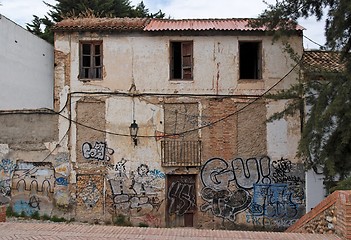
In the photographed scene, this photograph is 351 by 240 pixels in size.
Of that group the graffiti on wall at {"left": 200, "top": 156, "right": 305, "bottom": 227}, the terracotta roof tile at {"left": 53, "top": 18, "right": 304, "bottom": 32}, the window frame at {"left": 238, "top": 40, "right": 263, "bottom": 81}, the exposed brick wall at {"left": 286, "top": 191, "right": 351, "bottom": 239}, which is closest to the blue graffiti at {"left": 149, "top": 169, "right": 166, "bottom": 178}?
the graffiti on wall at {"left": 200, "top": 156, "right": 305, "bottom": 227}

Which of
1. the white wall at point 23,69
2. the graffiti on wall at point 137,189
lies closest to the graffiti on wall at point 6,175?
the white wall at point 23,69

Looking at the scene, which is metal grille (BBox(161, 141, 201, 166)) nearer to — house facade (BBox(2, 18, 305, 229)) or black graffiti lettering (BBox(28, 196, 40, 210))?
house facade (BBox(2, 18, 305, 229))

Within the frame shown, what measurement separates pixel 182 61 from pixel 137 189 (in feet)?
14.0

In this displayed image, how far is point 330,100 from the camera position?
37.5 ft

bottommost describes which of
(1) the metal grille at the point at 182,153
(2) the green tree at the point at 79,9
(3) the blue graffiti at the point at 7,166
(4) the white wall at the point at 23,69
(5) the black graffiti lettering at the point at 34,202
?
(5) the black graffiti lettering at the point at 34,202

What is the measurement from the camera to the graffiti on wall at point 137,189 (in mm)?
15328

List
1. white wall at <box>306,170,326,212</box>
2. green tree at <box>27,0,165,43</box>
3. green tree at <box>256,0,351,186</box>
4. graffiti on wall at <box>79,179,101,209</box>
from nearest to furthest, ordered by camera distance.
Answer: green tree at <box>256,0,351,186</box>, white wall at <box>306,170,326,212</box>, graffiti on wall at <box>79,179,101,209</box>, green tree at <box>27,0,165,43</box>

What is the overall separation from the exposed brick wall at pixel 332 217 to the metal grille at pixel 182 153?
22.1 feet

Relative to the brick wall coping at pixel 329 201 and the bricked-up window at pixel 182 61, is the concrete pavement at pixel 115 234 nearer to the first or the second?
the brick wall coping at pixel 329 201

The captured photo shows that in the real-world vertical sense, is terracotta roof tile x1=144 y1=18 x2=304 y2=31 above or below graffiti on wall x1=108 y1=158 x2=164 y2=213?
above

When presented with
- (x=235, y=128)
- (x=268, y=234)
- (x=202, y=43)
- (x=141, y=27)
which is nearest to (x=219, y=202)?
(x=235, y=128)

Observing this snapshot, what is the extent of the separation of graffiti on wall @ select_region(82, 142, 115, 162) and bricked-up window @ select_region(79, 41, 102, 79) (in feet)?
7.09

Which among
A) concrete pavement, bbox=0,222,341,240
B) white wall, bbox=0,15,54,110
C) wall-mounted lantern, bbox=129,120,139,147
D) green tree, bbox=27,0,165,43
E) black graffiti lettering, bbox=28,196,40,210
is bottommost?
black graffiti lettering, bbox=28,196,40,210

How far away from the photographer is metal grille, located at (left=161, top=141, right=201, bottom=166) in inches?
603
